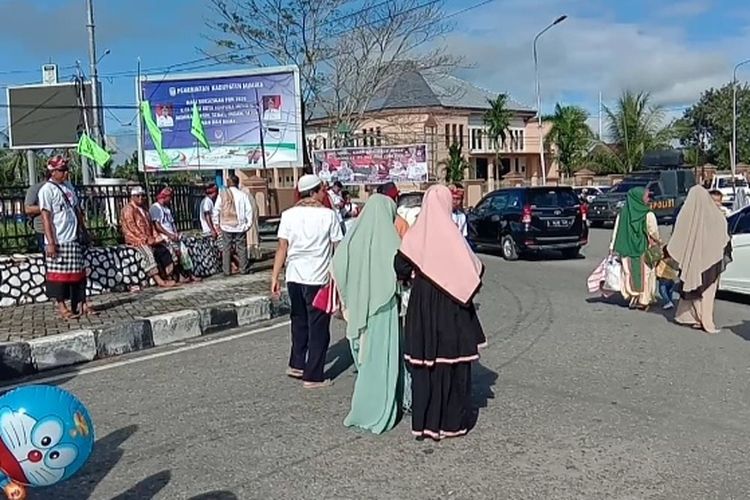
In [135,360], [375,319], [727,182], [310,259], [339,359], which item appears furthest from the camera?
[727,182]

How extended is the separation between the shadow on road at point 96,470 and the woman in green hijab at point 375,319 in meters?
1.47

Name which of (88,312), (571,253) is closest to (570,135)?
(571,253)

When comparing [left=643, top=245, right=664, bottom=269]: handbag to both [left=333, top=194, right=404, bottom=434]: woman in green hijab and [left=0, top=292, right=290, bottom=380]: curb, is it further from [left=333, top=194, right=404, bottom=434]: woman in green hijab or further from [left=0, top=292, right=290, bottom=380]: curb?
[left=333, top=194, right=404, bottom=434]: woman in green hijab

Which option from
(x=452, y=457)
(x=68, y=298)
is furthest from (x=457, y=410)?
(x=68, y=298)

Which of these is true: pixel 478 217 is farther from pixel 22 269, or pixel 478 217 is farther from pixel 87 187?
pixel 22 269

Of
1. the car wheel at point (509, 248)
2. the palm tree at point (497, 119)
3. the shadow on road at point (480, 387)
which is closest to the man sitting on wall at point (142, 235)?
the shadow on road at point (480, 387)

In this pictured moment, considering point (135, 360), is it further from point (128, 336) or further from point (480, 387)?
point (480, 387)

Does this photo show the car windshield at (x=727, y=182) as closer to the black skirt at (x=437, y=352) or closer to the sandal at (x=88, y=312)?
the sandal at (x=88, y=312)

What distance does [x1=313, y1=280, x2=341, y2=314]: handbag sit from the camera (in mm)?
6395

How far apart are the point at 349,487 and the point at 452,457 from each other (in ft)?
2.55

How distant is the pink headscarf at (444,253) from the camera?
5.00 m

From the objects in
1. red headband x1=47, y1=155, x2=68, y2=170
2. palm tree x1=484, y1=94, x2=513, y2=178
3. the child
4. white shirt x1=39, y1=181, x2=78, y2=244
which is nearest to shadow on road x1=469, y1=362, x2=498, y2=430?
the child

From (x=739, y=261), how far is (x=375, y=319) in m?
7.74

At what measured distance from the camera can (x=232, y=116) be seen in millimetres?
17438
